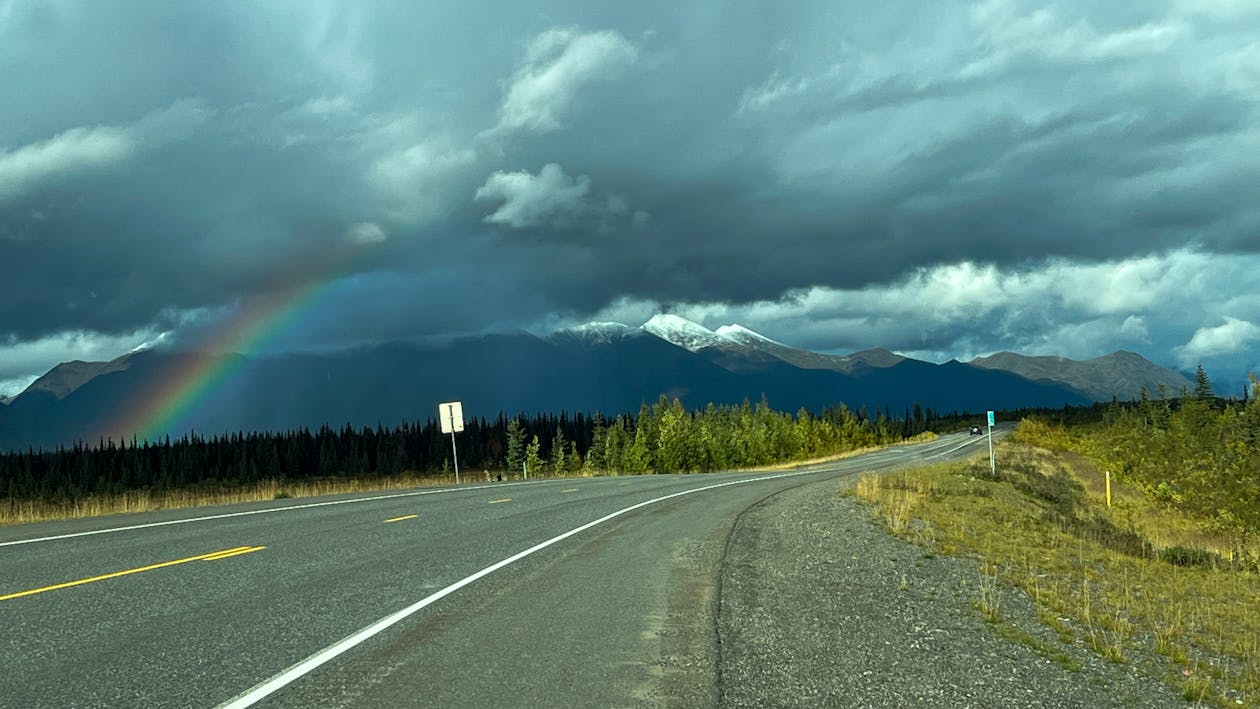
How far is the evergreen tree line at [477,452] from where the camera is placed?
9550 centimetres

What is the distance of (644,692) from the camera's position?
5969 mm

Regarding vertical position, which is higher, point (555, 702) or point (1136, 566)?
point (555, 702)

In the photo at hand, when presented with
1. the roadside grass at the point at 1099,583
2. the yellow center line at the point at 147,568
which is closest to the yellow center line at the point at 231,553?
the yellow center line at the point at 147,568

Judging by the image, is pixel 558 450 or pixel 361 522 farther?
pixel 558 450

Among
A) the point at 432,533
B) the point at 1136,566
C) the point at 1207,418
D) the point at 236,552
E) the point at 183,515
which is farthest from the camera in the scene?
the point at 1207,418

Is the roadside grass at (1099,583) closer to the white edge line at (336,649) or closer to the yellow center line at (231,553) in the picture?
the white edge line at (336,649)

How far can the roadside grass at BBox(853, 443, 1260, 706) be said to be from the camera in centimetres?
747

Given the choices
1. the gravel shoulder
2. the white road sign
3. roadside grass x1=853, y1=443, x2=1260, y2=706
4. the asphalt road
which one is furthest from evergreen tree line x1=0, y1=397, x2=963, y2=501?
the gravel shoulder

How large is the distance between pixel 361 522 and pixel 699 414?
9468 centimetres

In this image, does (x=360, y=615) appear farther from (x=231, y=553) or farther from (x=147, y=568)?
(x=231, y=553)

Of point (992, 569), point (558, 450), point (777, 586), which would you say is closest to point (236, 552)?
point (777, 586)

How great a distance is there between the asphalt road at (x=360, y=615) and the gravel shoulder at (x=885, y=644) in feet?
1.50

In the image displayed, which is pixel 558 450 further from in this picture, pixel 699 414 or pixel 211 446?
pixel 211 446

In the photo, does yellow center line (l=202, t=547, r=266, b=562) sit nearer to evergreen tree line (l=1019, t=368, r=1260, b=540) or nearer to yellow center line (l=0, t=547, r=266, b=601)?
yellow center line (l=0, t=547, r=266, b=601)
